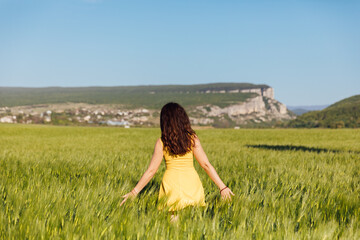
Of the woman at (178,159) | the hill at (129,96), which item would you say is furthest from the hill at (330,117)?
the woman at (178,159)

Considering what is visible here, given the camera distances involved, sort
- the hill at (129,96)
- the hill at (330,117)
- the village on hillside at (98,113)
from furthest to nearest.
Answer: the hill at (129,96) → the village on hillside at (98,113) → the hill at (330,117)

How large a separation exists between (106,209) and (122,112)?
132 meters

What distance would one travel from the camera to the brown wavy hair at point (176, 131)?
3666 mm

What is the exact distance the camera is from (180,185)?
11.9ft

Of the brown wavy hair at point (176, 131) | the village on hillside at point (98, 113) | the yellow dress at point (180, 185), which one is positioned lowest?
the village on hillside at point (98, 113)

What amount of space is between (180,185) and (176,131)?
1.84 feet

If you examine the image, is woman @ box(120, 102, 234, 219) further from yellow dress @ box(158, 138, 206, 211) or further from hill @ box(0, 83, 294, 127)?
hill @ box(0, 83, 294, 127)

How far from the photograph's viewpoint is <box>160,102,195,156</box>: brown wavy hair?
3666mm

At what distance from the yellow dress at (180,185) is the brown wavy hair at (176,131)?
89 mm

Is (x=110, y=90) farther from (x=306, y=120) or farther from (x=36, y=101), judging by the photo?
(x=306, y=120)

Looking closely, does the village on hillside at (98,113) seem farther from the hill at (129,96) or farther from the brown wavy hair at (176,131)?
the brown wavy hair at (176,131)

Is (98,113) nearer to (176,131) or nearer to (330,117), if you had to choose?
(330,117)

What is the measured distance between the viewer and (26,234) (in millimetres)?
2742

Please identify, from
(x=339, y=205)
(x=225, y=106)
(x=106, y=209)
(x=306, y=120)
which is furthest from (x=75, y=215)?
(x=225, y=106)
